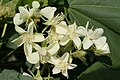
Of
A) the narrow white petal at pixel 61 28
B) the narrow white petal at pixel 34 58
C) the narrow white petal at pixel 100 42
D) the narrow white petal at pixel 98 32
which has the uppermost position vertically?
the narrow white petal at pixel 61 28

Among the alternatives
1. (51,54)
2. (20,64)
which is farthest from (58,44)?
(20,64)

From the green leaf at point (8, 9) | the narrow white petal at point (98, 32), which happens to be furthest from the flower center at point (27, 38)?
the narrow white petal at point (98, 32)

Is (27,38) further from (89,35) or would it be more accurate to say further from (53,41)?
(89,35)

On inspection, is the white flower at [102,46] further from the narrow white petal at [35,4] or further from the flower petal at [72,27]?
the narrow white petal at [35,4]

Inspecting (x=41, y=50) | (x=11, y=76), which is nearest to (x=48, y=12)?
(x=41, y=50)

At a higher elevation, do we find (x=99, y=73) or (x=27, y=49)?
(x=27, y=49)

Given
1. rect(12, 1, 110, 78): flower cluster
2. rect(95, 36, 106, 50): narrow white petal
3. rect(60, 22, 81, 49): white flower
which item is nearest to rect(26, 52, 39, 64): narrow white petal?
rect(12, 1, 110, 78): flower cluster

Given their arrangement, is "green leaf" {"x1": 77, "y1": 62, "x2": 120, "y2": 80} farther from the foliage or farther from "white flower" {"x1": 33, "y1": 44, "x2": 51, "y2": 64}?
"white flower" {"x1": 33, "y1": 44, "x2": 51, "y2": 64}
